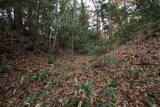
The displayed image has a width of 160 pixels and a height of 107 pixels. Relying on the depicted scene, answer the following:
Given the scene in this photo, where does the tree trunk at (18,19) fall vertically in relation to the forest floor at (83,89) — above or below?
above

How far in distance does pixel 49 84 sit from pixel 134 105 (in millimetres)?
3291

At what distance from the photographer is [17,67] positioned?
19.1ft

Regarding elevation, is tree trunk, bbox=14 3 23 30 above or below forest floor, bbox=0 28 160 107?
above

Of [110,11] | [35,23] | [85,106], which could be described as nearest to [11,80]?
[85,106]

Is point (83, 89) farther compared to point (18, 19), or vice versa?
point (18, 19)

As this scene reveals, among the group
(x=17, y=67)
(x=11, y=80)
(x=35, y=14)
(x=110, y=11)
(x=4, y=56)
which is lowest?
(x=11, y=80)

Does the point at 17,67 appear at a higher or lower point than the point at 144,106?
higher

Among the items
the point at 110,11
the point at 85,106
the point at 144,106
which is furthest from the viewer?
the point at 110,11

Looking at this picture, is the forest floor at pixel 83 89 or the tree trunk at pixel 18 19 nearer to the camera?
the forest floor at pixel 83 89

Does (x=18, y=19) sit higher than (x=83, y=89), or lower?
higher

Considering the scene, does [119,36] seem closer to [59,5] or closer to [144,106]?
[59,5]

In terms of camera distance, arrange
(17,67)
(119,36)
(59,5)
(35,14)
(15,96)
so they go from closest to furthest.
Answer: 1. (15,96)
2. (17,67)
3. (35,14)
4. (59,5)
5. (119,36)

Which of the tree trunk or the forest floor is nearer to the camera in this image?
the forest floor

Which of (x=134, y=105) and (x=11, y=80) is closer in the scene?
(x=134, y=105)
